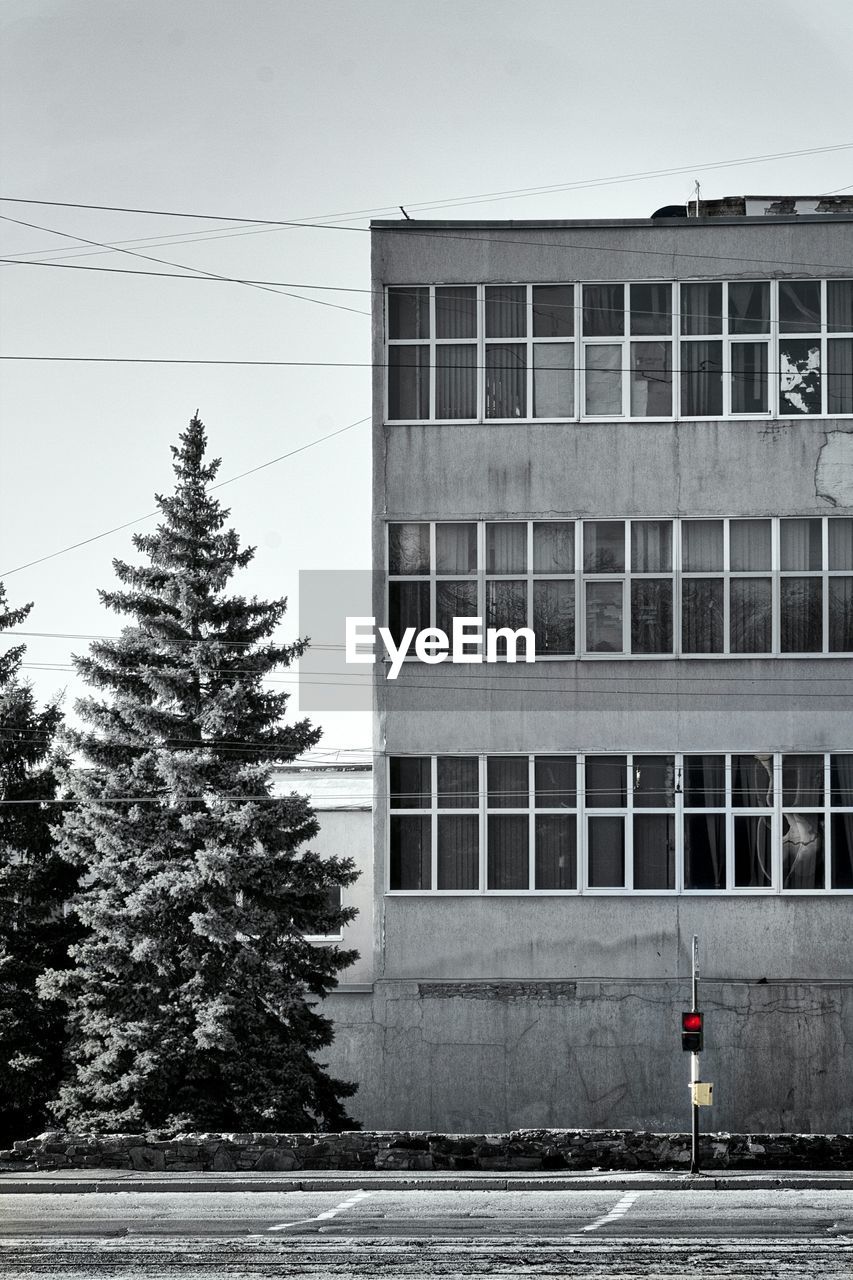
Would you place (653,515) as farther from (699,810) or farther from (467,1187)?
(467,1187)

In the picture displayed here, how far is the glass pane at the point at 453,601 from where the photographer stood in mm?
26734

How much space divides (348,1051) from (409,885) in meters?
Answer: 5.75

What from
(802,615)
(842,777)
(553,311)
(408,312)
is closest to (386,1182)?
(842,777)

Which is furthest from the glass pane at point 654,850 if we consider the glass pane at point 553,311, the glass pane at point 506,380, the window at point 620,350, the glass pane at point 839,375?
the glass pane at point 553,311

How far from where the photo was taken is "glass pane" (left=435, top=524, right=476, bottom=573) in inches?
1056

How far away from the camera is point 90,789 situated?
1013 inches

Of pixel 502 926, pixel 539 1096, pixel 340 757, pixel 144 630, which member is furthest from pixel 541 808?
pixel 340 757

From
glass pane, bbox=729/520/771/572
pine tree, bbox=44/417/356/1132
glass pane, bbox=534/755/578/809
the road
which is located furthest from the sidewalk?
glass pane, bbox=729/520/771/572

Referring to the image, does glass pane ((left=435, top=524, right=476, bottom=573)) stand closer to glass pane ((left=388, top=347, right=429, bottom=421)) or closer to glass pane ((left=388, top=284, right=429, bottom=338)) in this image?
glass pane ((left=388, top=347, right=429, bottom=421))

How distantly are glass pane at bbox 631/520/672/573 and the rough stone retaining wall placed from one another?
9.17 metres

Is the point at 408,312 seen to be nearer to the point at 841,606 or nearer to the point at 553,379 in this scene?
the point at 553,379

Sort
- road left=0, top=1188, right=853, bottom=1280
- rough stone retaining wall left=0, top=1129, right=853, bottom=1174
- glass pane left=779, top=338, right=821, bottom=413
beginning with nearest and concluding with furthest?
road left=0, top=1188, right=853, bottom=1280 < rough stone retaining wall left=0, top=1129, right=853, bottom=1174 < glass pane left=779, top=338, right=821, bottom=413

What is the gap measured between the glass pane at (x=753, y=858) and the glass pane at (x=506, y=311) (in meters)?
8.96

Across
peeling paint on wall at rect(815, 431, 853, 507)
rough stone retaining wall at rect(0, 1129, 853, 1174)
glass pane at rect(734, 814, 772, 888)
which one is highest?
peeling paint on wall at rect(815, 431, 853, 507)
